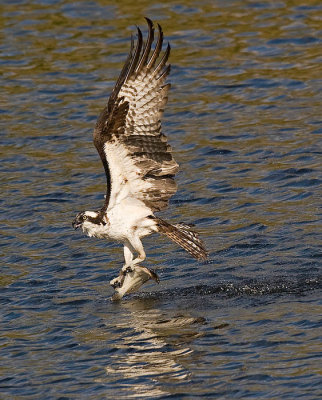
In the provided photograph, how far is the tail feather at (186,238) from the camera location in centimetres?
937

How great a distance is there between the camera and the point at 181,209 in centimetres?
1182

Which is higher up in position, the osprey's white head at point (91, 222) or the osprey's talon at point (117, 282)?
the osprey's white head at point (91, 222)

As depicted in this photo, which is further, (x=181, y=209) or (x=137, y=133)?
(x=181, y=209)

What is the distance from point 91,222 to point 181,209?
251cm

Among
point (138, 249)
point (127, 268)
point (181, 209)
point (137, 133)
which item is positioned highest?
point (137, 133)

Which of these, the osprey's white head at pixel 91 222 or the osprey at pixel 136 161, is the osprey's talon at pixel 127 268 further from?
the osprey's white head at pixel 91 222

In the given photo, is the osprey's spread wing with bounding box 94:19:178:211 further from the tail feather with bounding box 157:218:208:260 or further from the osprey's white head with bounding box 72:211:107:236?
the tail feather with bounding box 157:218:208:260

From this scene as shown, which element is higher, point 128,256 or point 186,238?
point 186,238

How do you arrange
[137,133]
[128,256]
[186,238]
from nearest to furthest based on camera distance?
[137,133] → [186,238] → [128,256]

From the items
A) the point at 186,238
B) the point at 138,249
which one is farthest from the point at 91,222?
the point at 186,238

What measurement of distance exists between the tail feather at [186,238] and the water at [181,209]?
420 millimetres

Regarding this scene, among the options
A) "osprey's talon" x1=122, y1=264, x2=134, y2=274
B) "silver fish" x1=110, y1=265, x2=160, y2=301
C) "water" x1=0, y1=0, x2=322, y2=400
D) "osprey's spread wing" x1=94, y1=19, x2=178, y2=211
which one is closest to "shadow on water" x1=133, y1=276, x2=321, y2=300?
Answer: "water" x1=0, y1=0, x2=322, y2=400

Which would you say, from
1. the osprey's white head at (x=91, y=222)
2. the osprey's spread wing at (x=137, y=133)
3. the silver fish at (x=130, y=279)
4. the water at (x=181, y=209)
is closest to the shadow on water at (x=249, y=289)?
the water at (x=181, y=209)

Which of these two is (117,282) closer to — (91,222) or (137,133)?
(91,222)
